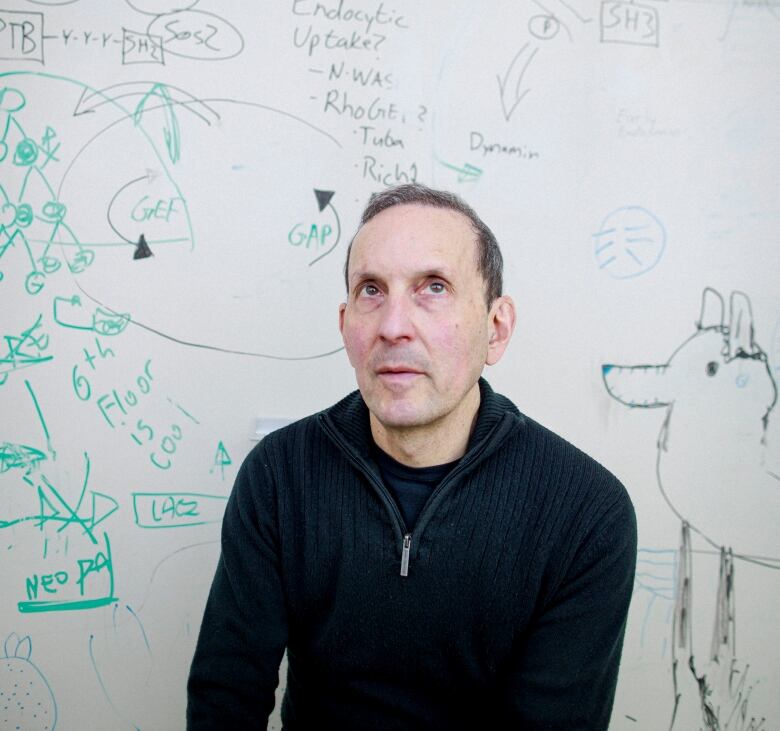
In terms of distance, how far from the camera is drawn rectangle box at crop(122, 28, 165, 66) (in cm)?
133

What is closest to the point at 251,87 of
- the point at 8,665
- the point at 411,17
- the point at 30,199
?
the point at 411,17

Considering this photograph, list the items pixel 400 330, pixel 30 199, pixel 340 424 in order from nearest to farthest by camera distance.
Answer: pixel 400 330 → pixel 340 424 → pixel 30 199

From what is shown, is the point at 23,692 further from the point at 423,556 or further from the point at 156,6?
the point at 156,6

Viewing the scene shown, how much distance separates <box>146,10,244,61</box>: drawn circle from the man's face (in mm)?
629

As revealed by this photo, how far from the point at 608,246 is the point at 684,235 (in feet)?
0.62

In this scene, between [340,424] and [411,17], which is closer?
[340,424]

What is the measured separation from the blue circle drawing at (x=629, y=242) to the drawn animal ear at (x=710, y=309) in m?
0.15

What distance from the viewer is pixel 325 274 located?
55.9 inches

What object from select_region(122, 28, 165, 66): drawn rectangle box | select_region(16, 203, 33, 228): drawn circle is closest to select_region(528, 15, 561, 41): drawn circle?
select_region(122, 28, 165, 66): drawn rectangle box

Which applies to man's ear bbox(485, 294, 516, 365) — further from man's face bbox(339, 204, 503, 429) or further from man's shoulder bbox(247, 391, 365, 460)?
man's shoulder bbox(247, 391, 365, 460)

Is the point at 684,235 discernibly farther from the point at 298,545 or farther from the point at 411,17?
the point at 298,545

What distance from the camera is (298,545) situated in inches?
41.4

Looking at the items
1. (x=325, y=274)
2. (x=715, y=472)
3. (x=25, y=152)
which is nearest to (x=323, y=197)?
(x=325, y=274)

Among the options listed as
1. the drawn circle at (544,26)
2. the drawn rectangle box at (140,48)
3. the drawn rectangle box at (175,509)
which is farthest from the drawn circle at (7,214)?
the drawn circle at (544,26)
